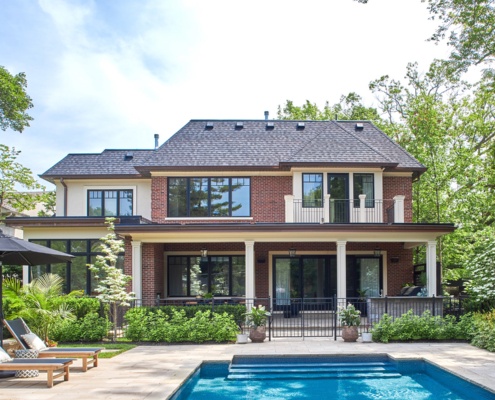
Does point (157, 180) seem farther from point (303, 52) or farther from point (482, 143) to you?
point (482, 143)

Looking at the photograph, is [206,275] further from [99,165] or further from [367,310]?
[367,310]

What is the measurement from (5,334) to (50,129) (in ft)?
48.6

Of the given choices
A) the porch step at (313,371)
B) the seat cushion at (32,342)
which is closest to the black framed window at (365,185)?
the porch step at (313,371)

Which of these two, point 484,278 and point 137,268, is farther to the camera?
point 137,268

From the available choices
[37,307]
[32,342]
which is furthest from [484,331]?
[37,307]

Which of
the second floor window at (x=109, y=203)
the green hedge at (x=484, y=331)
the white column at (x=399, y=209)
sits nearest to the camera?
the green hedge at (x=484, y=331)

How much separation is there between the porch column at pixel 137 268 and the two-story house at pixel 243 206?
350 millimetres

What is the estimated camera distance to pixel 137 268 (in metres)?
19.1

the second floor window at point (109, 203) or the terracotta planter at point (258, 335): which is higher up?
the second floor window at point (109, 203)

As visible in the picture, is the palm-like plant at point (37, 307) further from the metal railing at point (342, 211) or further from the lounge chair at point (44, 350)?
the metal railing at point (342, 211)

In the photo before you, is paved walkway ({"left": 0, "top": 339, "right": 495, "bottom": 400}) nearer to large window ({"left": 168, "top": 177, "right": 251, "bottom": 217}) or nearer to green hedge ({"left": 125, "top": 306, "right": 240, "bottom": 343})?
green hedge ({"left": 125, "top": 306, "right": 240, "bottom": 343})

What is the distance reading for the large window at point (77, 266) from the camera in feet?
69.3

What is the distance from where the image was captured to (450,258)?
25359 millimetres

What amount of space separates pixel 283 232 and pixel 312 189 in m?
3.39
